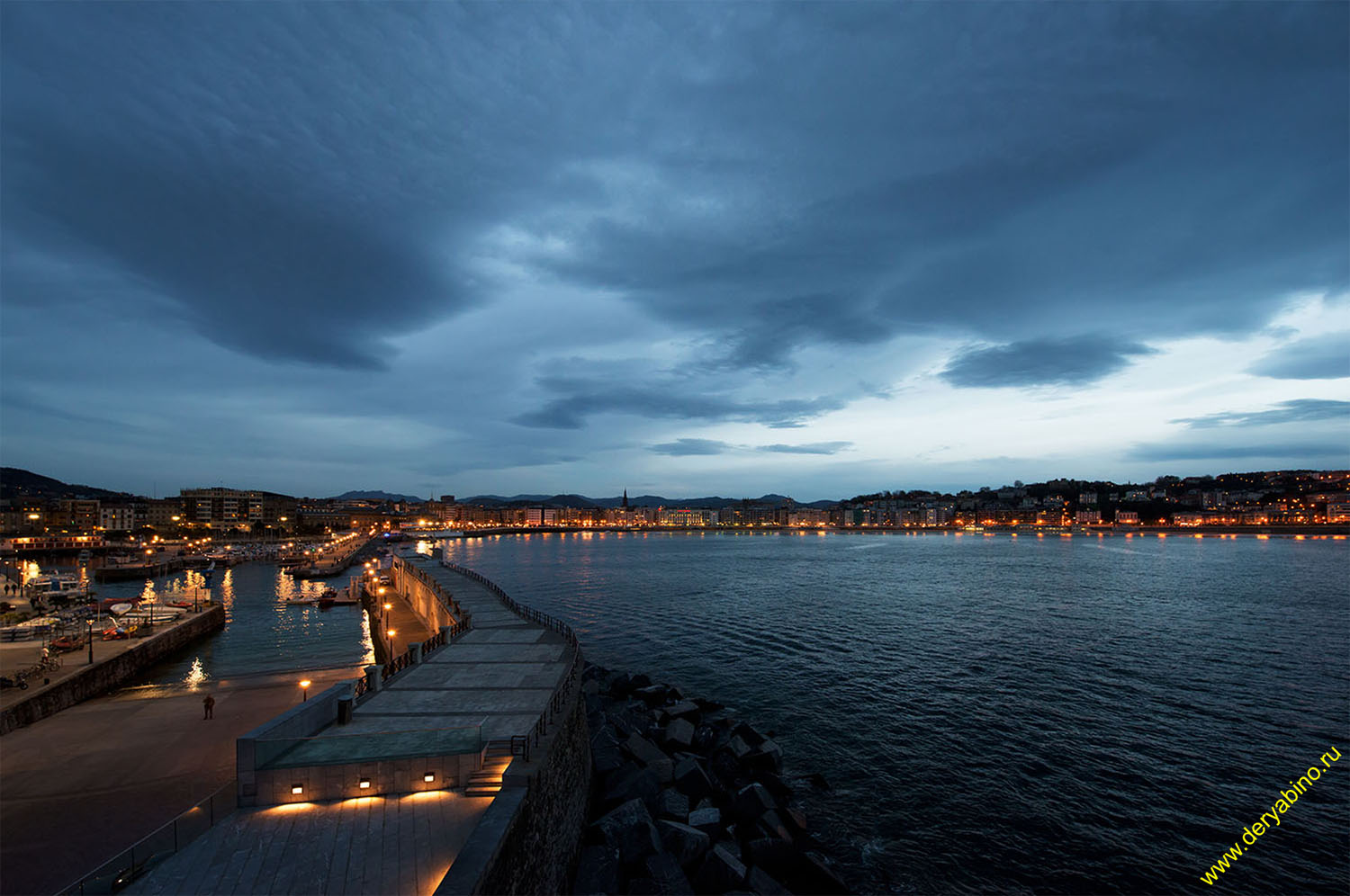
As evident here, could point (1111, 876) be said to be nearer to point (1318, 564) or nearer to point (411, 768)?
point (411, 768)

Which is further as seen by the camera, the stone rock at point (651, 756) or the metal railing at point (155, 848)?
the stone rock at point (651, 756)

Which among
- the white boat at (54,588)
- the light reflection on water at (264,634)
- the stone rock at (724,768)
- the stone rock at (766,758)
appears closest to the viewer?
the stone rock at (724,768)

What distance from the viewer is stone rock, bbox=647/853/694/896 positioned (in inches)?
514

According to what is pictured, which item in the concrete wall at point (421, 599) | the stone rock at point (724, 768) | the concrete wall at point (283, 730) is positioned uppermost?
the concrete wall at point (283, 730)

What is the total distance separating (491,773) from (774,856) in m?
7.37

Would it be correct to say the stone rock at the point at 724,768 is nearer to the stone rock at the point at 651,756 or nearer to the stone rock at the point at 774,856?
the stone rock at the point at 651,756

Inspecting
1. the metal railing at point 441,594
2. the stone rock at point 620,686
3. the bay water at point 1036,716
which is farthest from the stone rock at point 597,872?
the metal railing at point 441,594

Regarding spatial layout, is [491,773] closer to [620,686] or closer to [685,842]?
[685,842]

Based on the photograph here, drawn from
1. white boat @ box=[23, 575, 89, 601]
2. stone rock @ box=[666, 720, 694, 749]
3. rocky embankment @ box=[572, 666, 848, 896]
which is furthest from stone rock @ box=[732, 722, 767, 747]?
white boat @ box=[23, 575, 89, 601]

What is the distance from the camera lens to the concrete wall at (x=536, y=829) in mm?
9250

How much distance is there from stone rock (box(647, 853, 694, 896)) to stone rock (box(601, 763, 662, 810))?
2374mm

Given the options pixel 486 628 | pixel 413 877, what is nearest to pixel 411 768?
pixel 413 877

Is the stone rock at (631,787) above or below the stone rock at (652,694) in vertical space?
above

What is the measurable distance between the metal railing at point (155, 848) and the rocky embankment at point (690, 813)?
7.29m
